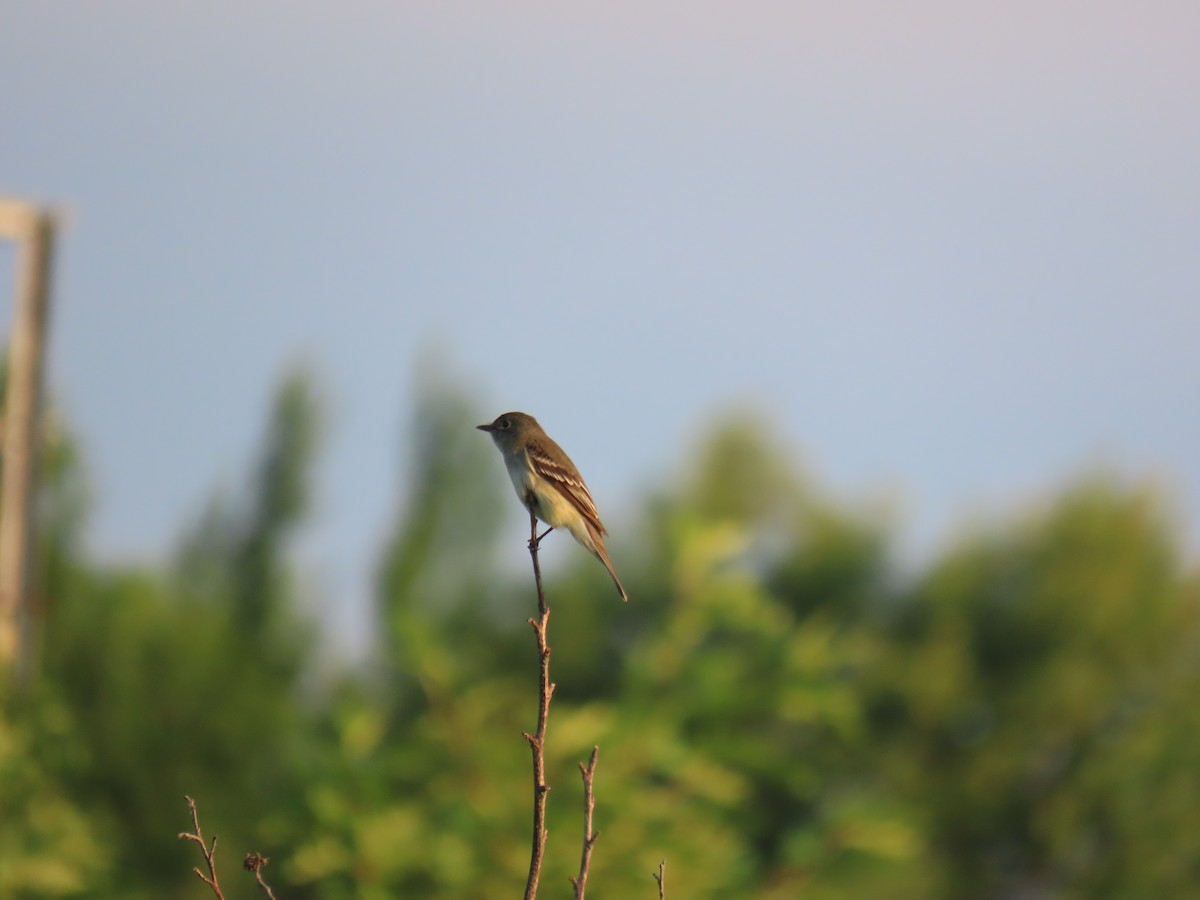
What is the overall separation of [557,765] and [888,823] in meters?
2.20

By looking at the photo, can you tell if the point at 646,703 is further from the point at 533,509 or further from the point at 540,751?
the point at 540,751

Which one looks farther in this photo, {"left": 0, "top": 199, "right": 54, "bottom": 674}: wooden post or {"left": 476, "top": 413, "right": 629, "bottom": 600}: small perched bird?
{"left": 0, "top": 199, "right": 54, "bottom": 674}: wooden post

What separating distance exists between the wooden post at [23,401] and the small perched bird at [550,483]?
792 centimetres

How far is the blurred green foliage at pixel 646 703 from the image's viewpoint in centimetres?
920

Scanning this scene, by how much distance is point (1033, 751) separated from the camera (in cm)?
2214

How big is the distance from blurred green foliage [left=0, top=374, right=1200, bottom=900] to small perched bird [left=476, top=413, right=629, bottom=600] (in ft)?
13.5

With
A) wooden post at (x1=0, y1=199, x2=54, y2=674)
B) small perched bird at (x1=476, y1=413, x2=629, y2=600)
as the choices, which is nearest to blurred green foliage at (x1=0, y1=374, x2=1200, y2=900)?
wooden post at (x1=0, y1=199, x2=54, y2=674)

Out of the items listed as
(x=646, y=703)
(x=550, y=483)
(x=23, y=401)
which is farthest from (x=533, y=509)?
(x=23, y=401)

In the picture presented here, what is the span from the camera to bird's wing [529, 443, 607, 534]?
185 inches

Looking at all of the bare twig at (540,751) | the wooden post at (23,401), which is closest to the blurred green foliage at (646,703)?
the wooden post at (23,401)

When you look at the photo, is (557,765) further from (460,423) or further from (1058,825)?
(1058,825)

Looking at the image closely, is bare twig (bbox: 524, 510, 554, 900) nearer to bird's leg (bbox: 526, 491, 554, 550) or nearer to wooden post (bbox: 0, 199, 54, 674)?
bird's leg (bbox: 526, 491, 554, 550)

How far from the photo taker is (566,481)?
4.74 m

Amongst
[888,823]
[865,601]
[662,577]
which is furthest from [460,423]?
[888,823]
